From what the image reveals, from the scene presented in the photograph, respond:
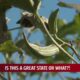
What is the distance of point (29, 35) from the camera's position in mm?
872

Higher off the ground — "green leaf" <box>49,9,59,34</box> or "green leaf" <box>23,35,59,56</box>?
"green leaf" <box>49,9,59,34</box>

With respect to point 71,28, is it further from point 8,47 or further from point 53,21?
point 8,47

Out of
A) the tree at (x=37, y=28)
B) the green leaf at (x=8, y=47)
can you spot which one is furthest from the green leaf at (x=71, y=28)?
the green leaf at (x=8, y=47)

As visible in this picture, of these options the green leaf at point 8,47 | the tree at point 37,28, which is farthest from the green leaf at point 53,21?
the green leaf at point 8,47

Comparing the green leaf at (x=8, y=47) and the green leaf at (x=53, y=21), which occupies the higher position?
the green leaf at (x=53, y=21)

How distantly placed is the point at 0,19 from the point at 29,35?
9.3 inches

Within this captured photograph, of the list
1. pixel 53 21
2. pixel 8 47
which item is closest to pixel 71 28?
Result: pixel 53 21

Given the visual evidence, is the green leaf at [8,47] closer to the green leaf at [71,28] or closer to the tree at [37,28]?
the tree at [37,28]

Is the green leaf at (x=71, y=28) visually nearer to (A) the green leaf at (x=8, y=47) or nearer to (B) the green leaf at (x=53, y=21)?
(B) the green leaf at (x=53, y=21)

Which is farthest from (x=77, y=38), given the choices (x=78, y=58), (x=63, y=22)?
(x=78, y=58)

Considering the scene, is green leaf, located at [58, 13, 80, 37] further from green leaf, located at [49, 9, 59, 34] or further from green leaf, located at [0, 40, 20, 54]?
green leaf, located at [0, 40, 20, 54]

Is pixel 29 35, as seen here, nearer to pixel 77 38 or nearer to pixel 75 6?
pixel 77 38

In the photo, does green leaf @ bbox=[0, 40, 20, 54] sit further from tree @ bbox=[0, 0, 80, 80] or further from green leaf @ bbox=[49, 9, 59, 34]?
green leaf @ bbox=[49, 9, 59, 34]

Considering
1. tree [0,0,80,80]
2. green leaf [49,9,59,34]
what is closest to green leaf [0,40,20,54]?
tree [0,0,80,80]
